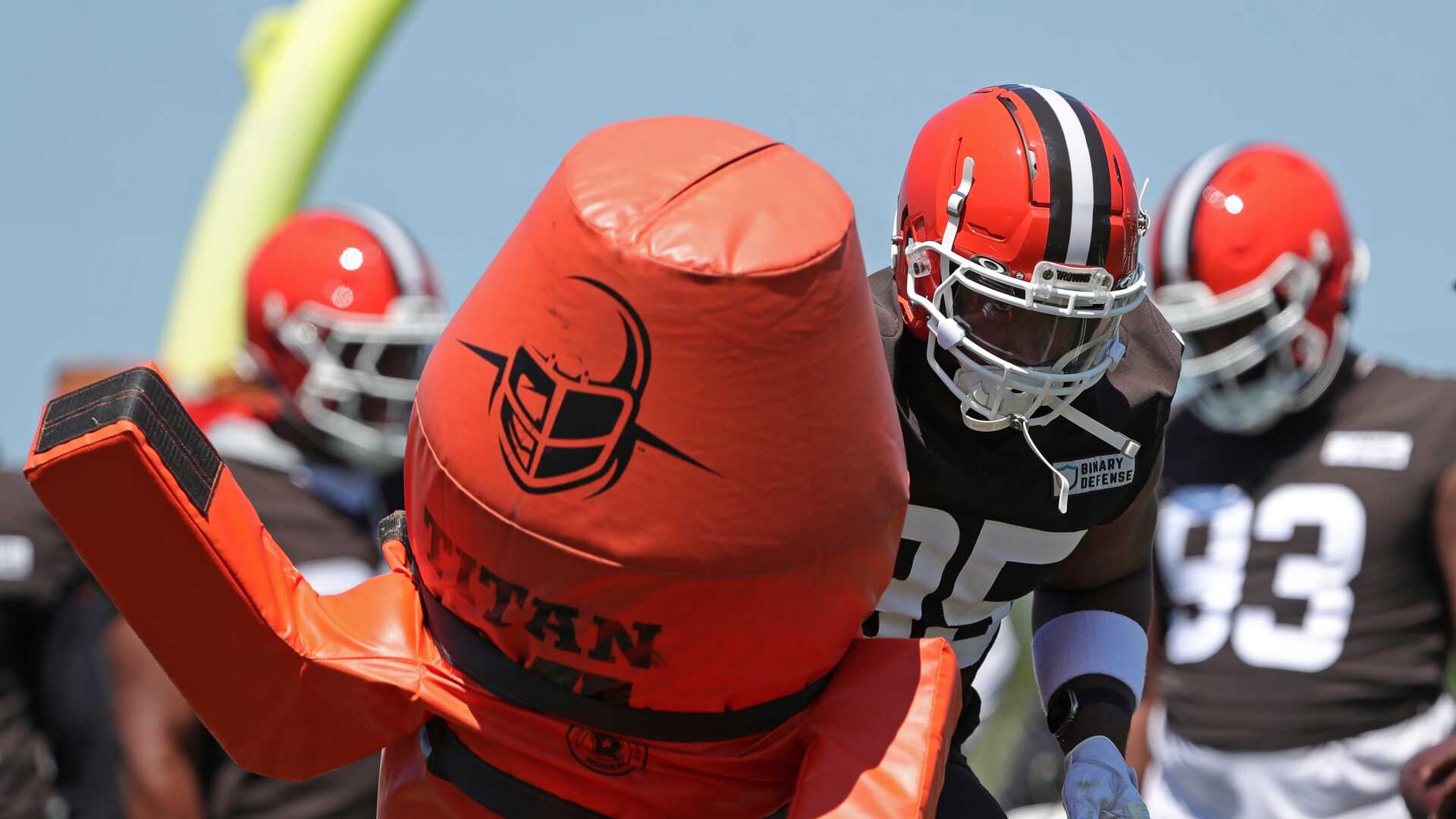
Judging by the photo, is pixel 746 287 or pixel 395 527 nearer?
pixel 746 287

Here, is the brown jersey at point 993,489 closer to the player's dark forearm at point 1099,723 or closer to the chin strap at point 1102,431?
the chin strap at point 1102,431

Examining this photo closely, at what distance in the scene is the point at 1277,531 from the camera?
4.46 m

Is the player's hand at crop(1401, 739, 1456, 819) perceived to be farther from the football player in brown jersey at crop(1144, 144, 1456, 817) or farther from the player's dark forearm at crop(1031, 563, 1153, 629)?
the player's dark forearm at crop(1031, 563, 1153, 629)

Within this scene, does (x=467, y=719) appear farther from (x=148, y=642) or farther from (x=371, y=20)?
(x=371, y=20)

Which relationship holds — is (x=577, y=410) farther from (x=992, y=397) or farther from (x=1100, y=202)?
(x=1100, y=202)

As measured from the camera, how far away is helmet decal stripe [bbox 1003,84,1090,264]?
249cm

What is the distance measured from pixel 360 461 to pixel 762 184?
257cm

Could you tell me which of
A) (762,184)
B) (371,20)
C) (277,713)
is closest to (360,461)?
(277,713)

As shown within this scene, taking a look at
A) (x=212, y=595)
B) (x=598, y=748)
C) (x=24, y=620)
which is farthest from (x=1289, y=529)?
(x=212, y=595)

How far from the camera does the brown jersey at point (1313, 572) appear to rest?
4285 mm

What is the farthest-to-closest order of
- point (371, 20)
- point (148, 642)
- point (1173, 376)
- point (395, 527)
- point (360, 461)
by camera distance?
point (371, 20) < point (360, 461) < point (1173, 376) < point (395, 527) < point (148, 642)

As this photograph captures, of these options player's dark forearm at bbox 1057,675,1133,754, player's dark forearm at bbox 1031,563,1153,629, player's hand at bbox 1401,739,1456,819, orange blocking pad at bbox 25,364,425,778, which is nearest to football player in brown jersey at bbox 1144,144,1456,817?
player's hand at bbox 1401,739,1456,819

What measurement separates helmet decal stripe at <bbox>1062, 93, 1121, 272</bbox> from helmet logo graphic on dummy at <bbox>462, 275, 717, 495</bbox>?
878mm

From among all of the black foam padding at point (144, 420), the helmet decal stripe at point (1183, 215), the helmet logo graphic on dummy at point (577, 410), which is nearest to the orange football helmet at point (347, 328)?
the helmet decal stripe at point (1183, 215)
